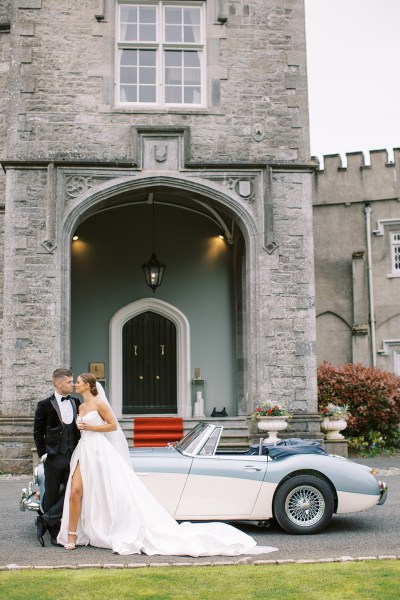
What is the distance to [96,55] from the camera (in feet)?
51.0

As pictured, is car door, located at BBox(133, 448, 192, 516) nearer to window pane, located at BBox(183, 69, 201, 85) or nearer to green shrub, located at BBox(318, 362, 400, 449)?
window pane, located at BBox(183, 69, 201, 85)

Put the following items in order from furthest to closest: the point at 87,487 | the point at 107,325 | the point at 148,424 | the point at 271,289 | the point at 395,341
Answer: the point at 395,341, the point at 107,325, the point at 148,424, the point at 271,289, the point at 87,487

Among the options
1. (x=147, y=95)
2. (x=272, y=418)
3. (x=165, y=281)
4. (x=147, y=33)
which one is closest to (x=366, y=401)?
(x=272, y=418)

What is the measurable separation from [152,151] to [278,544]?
31.0 feet

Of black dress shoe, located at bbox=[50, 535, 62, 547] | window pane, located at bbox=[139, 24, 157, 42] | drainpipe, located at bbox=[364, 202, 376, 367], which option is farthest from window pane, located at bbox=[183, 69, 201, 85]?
drainpipe, located at bbox=[364, 202, 376, 367]

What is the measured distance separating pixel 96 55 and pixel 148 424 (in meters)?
7.35

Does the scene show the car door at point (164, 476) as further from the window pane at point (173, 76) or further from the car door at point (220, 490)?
the window pane at point (173, 76)

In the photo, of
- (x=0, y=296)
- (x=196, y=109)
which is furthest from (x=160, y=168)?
(x=0, y=296)

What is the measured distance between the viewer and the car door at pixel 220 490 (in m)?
8.01

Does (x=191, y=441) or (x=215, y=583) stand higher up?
→ (x=191, y=441)

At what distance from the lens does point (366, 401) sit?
1772 centimetres

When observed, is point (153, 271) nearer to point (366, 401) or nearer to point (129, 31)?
point (129, 31)

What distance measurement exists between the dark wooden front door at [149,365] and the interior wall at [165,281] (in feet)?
1.73

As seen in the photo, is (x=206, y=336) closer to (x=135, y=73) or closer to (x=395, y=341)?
(x=135, y=73)
